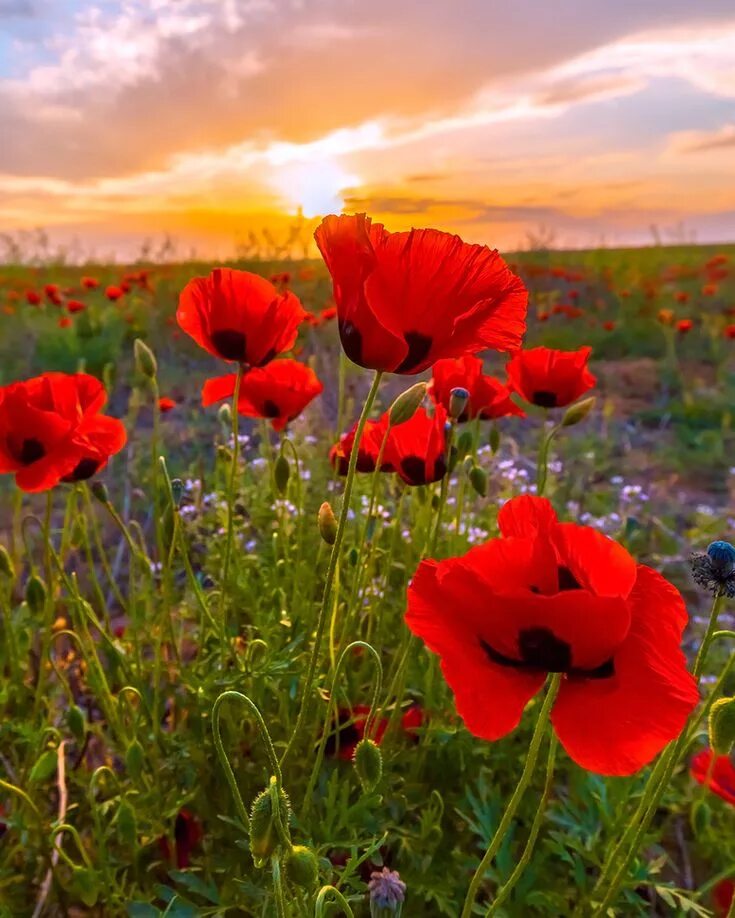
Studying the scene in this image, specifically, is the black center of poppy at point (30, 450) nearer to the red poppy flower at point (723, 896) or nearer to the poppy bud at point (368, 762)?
the poppy bud at point (368, 762)

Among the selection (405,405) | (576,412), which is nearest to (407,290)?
(405,405)

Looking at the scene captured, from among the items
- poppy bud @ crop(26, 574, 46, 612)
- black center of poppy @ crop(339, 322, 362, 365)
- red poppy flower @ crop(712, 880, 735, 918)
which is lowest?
red poppy flower @ crop(712, 880, 735, 918)

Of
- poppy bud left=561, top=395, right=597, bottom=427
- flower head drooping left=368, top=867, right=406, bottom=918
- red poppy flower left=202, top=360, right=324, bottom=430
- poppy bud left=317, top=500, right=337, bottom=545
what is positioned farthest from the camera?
red poppy flower left=202, top=360, right=324, bottom=430

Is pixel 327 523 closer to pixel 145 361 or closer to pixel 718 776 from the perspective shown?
pixel 145 361

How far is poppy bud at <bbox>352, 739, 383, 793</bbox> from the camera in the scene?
116 cm

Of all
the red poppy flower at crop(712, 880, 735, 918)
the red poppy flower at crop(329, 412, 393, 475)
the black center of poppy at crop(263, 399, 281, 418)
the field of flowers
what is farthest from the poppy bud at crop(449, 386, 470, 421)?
the red poppy flower at crop(712, 880, 735, 918)

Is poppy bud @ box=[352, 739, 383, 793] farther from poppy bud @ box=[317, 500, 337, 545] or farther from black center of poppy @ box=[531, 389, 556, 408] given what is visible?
black center of poppy @ box=[531, 389, 556, 408]

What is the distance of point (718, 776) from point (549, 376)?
0.92 meters

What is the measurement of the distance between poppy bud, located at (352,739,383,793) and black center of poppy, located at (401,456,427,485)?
0.66 m

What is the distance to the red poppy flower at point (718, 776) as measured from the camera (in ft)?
5.24

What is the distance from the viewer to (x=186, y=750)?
171 cm

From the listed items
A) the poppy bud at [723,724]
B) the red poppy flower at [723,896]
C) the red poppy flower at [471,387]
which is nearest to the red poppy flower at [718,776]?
the red poppy flower at [723,896]

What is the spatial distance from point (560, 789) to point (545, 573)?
1.31 metres

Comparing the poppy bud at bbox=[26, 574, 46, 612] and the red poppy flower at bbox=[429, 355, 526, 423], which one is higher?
the red poppy flower at bbox=[429, 355, 526, 423]
